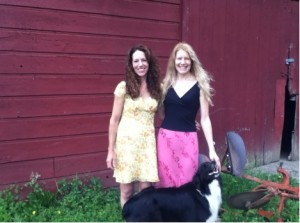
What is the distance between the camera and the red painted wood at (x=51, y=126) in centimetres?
418

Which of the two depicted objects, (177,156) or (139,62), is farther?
(177,156)

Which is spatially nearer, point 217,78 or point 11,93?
point 11,93

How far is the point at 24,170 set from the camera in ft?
14.1

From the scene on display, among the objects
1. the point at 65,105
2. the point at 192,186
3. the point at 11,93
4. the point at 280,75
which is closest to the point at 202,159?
the point at 192,186

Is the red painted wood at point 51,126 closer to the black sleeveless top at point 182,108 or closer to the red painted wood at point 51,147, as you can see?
the red painted wood at point 51,147

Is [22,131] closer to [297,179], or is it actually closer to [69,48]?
[69,48]

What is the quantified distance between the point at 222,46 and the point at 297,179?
2.34 meters

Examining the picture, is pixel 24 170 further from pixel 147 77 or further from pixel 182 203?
pixel 182 203

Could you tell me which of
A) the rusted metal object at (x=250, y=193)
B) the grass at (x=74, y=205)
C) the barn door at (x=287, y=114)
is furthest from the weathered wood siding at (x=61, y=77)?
the barn door at (x=287, y=114)

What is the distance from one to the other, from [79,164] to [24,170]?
0.68 meters

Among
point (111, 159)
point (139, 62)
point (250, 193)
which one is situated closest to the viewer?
point (139, 62)

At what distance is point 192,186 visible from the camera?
137 inches

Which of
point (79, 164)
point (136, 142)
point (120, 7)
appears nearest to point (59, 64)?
point (120, 7)

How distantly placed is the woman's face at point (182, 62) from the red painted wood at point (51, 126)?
5.16 feet
